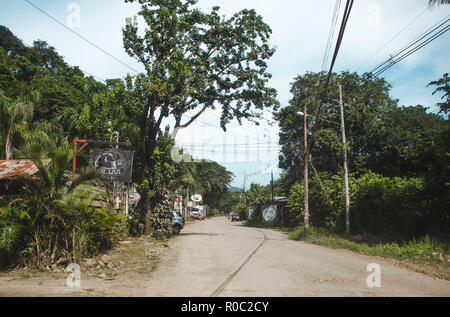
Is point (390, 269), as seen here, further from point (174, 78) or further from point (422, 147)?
point (174, 78)

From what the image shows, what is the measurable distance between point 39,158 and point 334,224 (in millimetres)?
18381

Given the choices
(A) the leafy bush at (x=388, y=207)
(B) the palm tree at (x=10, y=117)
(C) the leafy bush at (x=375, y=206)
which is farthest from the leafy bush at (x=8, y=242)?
(A) the leafy bush at (x=388, y=207)

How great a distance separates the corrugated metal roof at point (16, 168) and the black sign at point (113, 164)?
333 cm

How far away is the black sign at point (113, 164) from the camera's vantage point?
49.5 ft

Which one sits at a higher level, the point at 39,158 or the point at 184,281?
the point at 39,158

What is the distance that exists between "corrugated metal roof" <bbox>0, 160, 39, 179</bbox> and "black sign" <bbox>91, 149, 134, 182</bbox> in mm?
3326

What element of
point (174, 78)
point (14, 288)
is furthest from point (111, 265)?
point (174, 78)

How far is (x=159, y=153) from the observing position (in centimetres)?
1923

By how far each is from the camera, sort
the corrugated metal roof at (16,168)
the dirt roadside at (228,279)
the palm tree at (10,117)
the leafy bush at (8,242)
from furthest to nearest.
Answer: the palm tree at (10,117) → the corrugated metal roof at (16,168) → the leafy bush at (8,242) → the dirt roadside at (228,279)

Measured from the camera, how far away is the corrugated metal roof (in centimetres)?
1080
